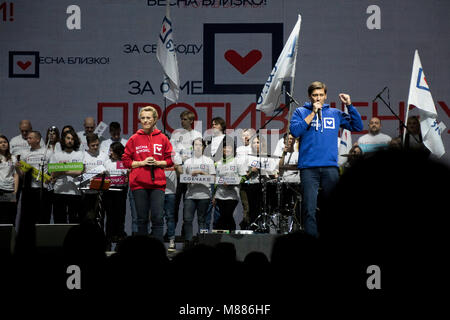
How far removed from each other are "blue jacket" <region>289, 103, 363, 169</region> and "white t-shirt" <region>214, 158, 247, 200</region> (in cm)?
314

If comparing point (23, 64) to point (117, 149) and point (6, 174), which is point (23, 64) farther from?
point (117, 149)

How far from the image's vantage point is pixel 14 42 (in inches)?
432

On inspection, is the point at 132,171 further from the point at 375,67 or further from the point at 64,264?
the point at 375,67

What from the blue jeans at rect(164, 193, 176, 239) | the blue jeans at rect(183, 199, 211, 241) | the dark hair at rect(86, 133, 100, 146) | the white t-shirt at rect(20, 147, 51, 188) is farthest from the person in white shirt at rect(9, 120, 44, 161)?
the blue jeans at rect(183, 199, 211, 241)

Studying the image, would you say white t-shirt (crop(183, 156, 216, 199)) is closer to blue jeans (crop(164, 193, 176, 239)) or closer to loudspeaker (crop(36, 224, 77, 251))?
blue jeans (crop(164, 193, 176, 239))

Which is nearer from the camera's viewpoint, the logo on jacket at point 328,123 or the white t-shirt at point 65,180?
the logo on jacket at point 328,123

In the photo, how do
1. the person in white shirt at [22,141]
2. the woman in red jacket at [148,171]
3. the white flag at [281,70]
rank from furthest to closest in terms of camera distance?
1. the person in white shirt at [22,141]
2. the white flag at [281,70]
3. the woman in red jacket at [148,171]

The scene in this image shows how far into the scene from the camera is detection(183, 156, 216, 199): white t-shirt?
8.45 meters

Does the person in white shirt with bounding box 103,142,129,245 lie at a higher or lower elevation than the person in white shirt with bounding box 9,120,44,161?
lower

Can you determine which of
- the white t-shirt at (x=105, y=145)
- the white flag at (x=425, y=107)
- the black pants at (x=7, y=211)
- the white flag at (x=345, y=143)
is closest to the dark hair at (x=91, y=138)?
the white t-shirt at (x=105, y=145)

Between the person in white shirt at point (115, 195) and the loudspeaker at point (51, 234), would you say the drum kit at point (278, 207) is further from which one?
the loudspeaker at point (51, 234)

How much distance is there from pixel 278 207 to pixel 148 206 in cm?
244

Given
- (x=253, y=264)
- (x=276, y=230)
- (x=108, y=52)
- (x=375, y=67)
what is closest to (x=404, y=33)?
(x=375, y=67)

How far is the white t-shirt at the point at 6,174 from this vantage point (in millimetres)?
8250
